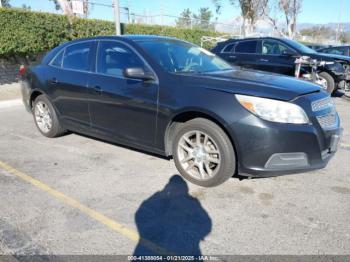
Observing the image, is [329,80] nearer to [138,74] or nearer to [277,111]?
[277,111]

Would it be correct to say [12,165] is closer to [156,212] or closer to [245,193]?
[156,212]

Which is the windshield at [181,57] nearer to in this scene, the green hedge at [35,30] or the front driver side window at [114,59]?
the front driver side window at [114,59]

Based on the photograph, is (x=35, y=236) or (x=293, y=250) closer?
(x=293, y=250)

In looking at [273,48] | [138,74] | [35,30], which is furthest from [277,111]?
[35,30]

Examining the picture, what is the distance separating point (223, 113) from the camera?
352 cm

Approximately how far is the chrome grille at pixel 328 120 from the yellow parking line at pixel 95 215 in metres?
2.05

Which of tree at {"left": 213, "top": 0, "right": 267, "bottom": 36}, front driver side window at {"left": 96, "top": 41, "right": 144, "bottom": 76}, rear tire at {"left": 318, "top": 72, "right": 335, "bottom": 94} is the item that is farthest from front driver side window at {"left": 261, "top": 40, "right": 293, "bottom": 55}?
tree at {"left": 213, "top": 0, "right": 267, "bottom": 36}

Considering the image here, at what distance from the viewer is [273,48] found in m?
10.1

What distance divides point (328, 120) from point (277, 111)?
2.43 ft

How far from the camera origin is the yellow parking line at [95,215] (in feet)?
9.39

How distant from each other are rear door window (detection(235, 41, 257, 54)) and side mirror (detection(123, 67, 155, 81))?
23.0 feet

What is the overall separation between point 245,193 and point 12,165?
305 centimetres

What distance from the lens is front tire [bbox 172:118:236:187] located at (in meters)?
3.62

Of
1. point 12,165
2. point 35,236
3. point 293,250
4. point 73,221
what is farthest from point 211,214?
point 12,165
